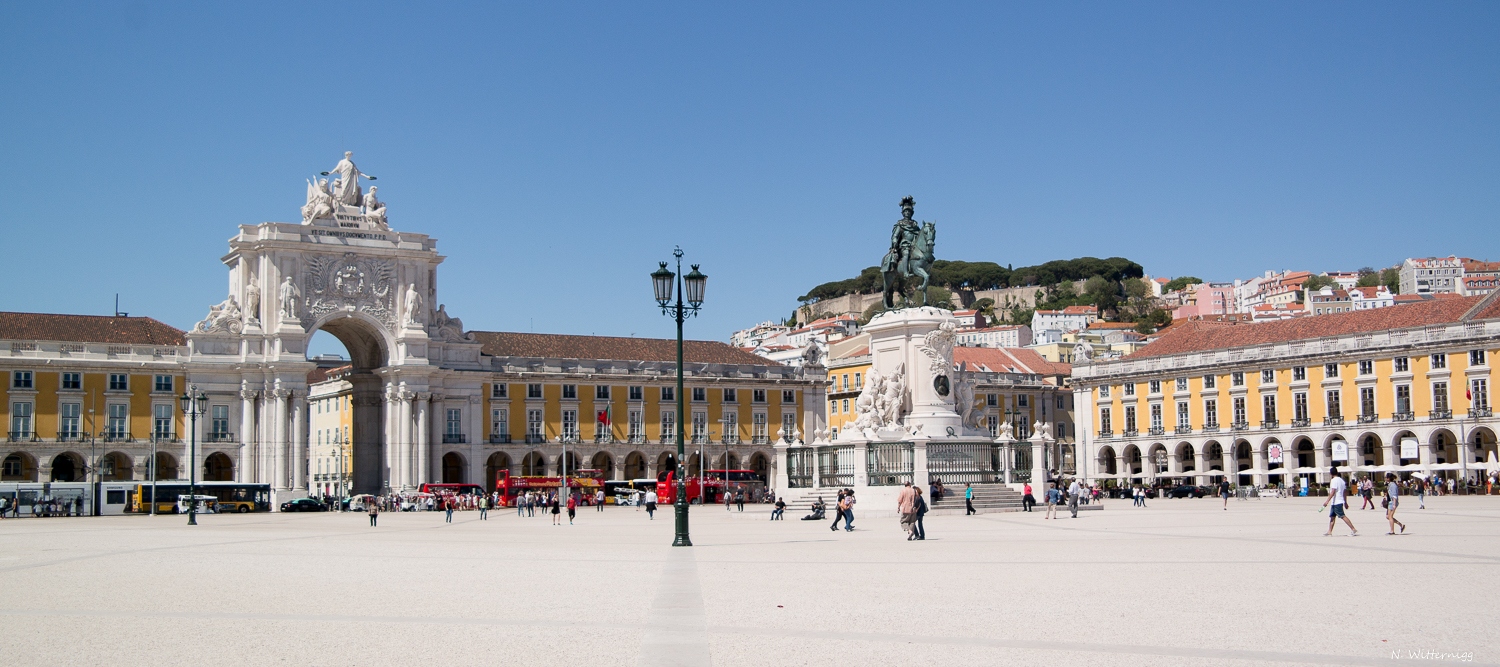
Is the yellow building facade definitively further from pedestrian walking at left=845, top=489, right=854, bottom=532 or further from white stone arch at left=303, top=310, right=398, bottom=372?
pedestrian walking at left=845, top=489, right=854, bottom=532

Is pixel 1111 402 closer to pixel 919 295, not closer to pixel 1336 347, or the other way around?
pixel 1336 347

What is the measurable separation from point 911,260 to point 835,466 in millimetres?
6355

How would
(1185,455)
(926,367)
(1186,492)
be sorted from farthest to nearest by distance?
(1185,455)
(1186,492)
(926,367)

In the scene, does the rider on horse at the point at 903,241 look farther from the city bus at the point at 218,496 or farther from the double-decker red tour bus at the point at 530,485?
the city bus at the point at 218,496

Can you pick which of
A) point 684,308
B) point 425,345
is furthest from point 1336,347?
point 684,308

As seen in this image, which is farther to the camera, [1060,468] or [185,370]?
[1060,468]

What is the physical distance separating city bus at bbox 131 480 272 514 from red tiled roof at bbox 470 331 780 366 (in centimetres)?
2004

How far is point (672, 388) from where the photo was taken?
8619cm

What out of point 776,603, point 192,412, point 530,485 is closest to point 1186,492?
point 530,485

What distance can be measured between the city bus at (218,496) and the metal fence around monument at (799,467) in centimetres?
2797

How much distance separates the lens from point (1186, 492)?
234 ft

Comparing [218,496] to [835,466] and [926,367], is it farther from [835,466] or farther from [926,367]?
[926,367]

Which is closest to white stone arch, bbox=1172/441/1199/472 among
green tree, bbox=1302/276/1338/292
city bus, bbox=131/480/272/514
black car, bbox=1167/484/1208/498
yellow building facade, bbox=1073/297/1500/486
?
yellow building facade, bbox=1073/297/1500/486

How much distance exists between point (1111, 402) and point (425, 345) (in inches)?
1539
